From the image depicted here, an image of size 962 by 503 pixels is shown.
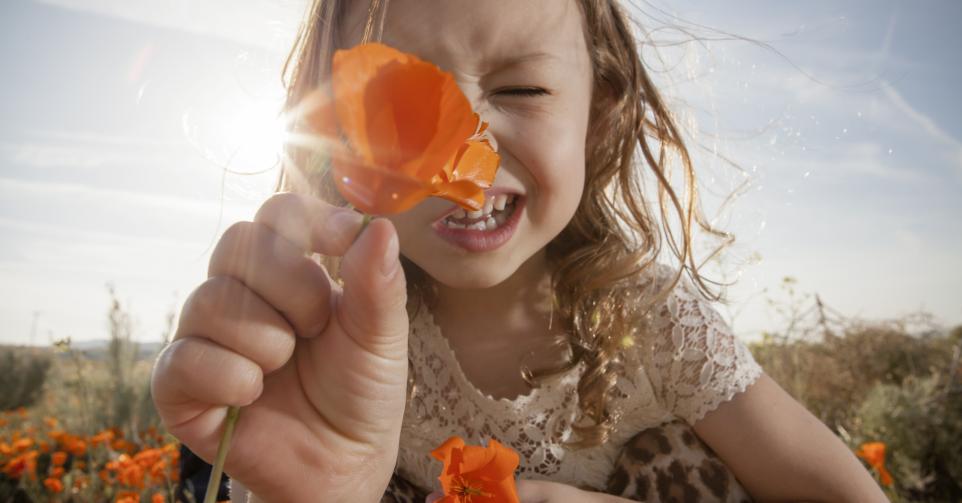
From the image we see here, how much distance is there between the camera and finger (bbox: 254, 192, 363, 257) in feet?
2.34

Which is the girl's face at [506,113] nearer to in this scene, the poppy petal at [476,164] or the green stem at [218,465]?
the poppy petal at [476,164]

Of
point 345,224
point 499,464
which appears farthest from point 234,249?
point 499,464

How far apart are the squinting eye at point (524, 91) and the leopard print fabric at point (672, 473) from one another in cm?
99

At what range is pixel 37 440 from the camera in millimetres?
4285

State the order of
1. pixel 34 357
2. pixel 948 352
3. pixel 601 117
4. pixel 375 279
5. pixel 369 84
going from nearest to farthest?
pixel 369 84 < pixel 375 279 < pixel 601 117 < pixel 948 352 < pixel 34 357

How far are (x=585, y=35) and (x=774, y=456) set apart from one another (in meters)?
1.18

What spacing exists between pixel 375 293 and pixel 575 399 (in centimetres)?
139

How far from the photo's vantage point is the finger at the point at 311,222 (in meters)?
0.71

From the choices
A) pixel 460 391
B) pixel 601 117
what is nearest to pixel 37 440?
pixel 460 391

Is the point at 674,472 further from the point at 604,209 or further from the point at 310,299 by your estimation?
the point at 310,299

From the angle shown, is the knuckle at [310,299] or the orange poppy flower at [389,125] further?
the knuckle at [310,299]

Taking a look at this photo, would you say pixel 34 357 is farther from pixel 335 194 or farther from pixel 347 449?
pixel 347 449

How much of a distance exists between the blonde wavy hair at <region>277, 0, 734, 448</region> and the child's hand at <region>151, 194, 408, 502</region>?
3.04 feet

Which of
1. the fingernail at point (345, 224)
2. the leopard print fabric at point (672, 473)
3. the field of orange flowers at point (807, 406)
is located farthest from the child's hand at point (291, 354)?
the field of orange flowers at point (807, 406)
